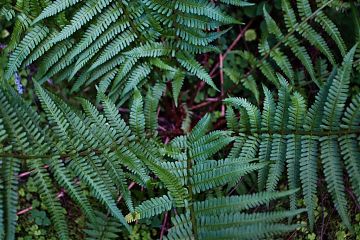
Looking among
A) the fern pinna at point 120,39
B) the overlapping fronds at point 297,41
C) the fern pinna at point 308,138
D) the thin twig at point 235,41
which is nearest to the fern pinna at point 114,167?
the fern pinna at point 308,138

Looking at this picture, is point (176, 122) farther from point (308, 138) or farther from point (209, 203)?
point (209, 203)

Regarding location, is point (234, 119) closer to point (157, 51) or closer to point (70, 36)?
point (157, 51)

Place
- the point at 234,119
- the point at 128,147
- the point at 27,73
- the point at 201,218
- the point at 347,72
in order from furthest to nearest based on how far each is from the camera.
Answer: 1. the point at 27,73
2. the point at 234,119
3. the point at 128,147
4. the point at 347,72
5. the point at 201,218

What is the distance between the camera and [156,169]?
2479mm

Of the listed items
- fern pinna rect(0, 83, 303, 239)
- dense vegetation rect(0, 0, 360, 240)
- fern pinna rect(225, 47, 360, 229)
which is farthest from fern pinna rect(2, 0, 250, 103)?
fern pinna rect(225, 47, 360, 229)

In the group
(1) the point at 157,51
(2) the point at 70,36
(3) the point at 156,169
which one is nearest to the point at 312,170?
(3) the point at 156,169

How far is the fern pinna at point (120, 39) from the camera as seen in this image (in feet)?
9.98

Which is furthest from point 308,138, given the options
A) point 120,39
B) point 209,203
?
point 120,39

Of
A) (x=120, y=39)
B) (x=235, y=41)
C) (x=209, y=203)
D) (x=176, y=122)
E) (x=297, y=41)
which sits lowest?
(x=176, y=122)

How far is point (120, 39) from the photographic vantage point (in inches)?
126

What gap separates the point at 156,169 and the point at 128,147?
53 cm

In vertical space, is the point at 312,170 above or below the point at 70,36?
below

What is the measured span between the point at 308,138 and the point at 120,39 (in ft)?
4.61

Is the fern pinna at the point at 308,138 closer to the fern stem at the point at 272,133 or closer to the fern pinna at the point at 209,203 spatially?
the fern stem at the point at 272,133
